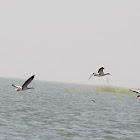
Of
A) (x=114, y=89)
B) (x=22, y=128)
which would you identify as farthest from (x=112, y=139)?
(x=114, y=89)

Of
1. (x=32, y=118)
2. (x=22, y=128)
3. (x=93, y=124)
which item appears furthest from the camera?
(x=32, y=118)

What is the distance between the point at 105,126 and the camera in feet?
114

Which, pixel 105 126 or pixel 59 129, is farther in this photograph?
pixel 105 126

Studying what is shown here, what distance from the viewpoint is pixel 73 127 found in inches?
1291

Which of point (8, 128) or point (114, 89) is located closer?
point (8, 128)

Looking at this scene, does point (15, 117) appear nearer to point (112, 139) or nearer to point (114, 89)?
point (112, 139)

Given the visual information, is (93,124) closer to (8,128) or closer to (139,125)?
(139,125)

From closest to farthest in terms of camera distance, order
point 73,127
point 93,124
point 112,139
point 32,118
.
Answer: point 112,139 → point 73,127 → point 93,124 → point 32,118

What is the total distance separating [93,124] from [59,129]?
5.16 meters

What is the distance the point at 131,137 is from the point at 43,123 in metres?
8.84

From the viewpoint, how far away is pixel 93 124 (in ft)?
116

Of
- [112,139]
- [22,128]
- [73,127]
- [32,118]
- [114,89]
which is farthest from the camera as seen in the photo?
[114,89]

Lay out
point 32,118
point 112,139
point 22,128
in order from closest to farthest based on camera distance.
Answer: point 112,139
point 22,128
point 32,118

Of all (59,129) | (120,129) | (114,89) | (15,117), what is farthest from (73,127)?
(114,89)
